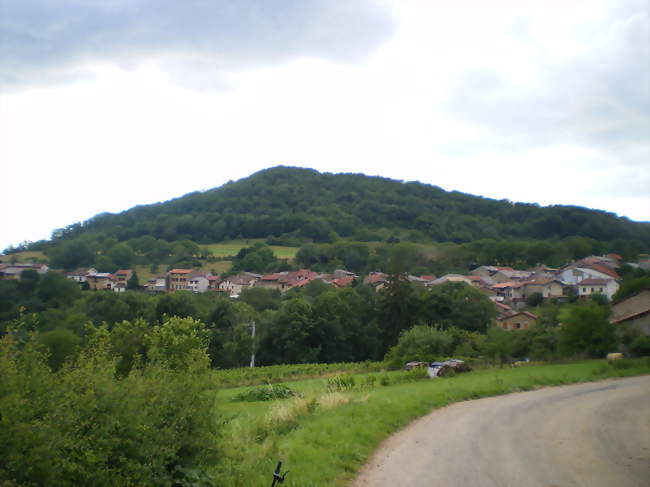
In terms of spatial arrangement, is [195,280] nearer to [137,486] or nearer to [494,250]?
[494,250]

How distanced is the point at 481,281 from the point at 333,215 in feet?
190

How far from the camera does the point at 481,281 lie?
93125mm

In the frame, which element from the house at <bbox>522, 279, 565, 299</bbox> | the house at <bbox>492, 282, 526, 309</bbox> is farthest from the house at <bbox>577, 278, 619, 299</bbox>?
the house at <bbox>492, 282, 526, 309</bbox>

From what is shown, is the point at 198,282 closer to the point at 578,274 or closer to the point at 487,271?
the point at 487,271

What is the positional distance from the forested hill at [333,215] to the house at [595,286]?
39.6 meters

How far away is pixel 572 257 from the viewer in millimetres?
110500

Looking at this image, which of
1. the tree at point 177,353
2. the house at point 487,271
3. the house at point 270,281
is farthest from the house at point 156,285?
the tree at point 177,353

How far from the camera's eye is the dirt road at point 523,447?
27.3 feet

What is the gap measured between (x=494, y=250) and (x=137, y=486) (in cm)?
11754

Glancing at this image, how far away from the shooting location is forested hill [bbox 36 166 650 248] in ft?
423

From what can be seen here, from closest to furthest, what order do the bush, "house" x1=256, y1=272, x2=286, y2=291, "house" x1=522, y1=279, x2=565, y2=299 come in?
1. the bush
2. "house" x1=522, y1=279, x2=565, y2=299
3. "house" x1=256, y1=272, x2=286, y2=291

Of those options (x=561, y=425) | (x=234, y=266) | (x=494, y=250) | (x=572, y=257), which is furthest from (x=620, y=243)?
(x=561, y=425)

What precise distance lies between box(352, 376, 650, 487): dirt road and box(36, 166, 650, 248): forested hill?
11143 centimetres

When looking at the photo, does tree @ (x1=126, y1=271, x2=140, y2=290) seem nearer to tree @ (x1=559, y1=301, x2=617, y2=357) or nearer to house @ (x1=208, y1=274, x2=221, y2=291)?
house @ (x1=208, y1=274, x2=221, y2=291)
